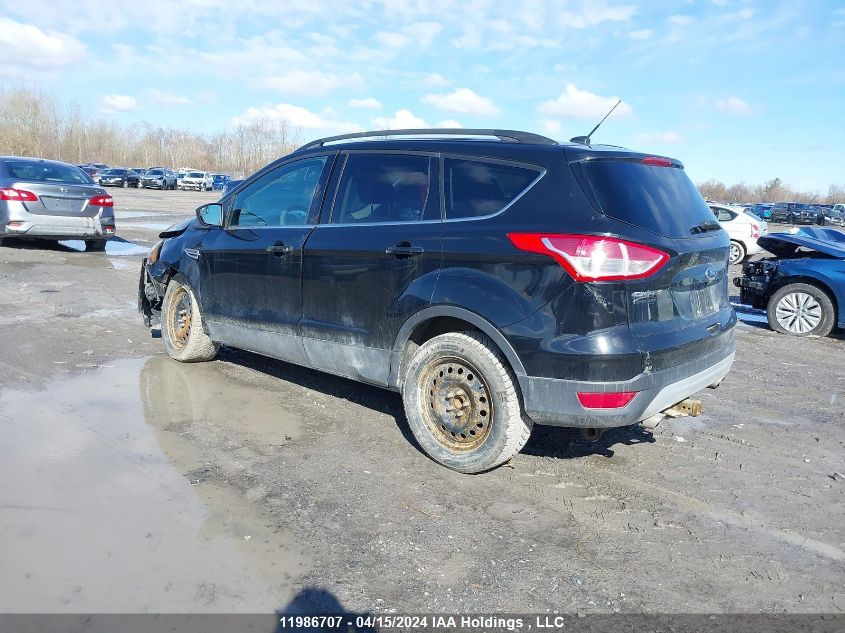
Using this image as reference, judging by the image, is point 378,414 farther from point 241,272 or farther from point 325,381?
point 241,272

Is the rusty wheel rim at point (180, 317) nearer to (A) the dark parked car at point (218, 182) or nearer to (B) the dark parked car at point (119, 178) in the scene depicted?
(B) the dark parked car at point (119, 178)

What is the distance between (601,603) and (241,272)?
3.59 meters

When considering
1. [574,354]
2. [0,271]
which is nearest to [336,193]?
[574,354]

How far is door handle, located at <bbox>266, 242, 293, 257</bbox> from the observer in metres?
4.88

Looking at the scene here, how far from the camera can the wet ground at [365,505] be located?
114 inches

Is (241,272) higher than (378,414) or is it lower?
higher

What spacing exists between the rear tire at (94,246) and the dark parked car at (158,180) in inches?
1709

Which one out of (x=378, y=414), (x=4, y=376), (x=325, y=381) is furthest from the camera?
(x=325, y=381)

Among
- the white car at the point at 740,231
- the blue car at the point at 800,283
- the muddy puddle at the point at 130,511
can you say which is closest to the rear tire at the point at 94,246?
the muddy puddle at the point at 130,511

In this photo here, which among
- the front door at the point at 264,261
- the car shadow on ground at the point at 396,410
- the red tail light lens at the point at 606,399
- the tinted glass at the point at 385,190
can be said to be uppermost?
the tinted glass at the point at 385,190

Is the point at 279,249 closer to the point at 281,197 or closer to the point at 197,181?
the point at 281,197

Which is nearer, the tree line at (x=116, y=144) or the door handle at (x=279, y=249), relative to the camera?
the door handle at (x=279, y=249)

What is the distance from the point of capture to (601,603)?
112 inches

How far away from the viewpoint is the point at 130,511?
341 cm
